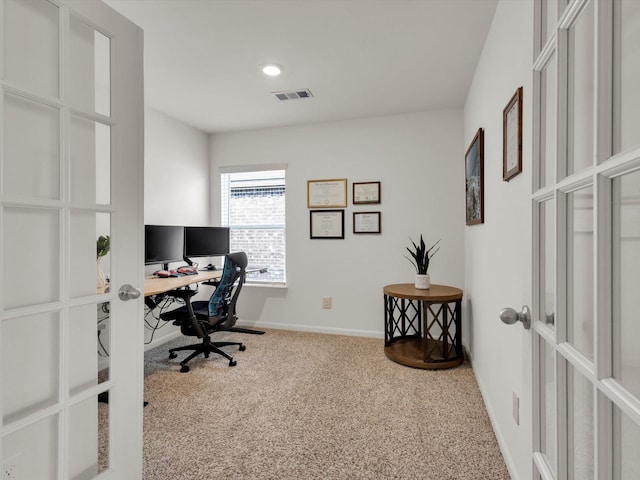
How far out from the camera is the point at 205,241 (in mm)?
3635

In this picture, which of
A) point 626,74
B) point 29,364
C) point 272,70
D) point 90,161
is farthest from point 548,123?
point 272,70

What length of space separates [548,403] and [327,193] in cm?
310

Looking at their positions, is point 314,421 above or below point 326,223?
below

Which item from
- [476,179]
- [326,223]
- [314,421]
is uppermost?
[476,179]

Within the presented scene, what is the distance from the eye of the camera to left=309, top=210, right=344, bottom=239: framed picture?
12.2ft

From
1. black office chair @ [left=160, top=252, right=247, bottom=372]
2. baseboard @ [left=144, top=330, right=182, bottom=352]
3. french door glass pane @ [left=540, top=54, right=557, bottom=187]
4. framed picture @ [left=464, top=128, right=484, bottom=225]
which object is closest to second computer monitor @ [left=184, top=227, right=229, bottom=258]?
black office chair @ [left=160, top=252, right=247, bottom=372]

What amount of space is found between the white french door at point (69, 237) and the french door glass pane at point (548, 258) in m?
1.42

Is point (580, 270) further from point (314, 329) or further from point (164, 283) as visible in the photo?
point (314, 329)

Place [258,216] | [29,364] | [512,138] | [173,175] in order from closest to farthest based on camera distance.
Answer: [29,364]
[512,138]
[173,175]
[258,216]

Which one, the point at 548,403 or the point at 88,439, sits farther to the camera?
the point at 88,439

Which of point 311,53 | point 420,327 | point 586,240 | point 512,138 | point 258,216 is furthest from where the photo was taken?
point 258,216

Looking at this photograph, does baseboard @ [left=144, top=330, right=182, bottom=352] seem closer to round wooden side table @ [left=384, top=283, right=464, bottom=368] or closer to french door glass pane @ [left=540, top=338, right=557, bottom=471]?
round wooden side table @ [left=384, top=283, right=464, bottom=368]

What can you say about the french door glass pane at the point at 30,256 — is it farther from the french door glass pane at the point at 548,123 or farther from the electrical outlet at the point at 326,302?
the electrical outlet at the point at 326,302

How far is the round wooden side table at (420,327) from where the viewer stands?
2.72 m
